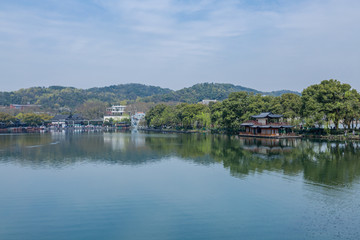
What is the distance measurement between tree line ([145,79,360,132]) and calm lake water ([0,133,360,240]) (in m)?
18.6

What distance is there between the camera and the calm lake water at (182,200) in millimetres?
9500

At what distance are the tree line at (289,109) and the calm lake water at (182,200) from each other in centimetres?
1862

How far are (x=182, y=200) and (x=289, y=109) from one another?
3968cm

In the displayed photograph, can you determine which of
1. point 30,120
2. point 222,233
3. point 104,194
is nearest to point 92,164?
point 104,194

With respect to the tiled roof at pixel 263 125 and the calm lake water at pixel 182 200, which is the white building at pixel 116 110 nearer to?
the tiled roof at pixel 263 125

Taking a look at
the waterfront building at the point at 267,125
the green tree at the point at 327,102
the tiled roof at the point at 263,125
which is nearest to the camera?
the green tree at the point at 327,102

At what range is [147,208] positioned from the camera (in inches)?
457

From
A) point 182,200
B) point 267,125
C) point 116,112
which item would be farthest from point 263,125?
point 116,112

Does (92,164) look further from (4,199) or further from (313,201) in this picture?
(313,201)

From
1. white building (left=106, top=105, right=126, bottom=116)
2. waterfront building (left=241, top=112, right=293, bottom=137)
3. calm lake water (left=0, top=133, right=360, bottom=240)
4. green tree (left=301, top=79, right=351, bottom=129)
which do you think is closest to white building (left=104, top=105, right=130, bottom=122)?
white building (left=106, top=105, right=126, bottom=116)

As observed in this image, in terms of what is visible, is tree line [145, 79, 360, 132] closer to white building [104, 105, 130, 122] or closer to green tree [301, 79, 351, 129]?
green tree [301, 79, 351, 129]

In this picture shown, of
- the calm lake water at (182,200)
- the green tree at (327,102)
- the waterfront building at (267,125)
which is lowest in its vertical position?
the calm lake water at (182,200)

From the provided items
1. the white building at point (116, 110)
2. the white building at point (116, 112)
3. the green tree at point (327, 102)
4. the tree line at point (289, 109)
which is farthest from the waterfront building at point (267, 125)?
the white building at point (116, 110)

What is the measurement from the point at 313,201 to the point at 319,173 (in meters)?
5.95
